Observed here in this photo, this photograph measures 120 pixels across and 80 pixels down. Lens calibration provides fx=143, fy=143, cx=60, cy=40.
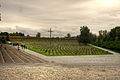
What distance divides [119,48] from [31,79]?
4402 centimetres

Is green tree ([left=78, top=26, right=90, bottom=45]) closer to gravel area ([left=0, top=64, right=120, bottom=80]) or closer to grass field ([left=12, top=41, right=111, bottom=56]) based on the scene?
grass field ([left=12, top=41, right=111, bottom=56])

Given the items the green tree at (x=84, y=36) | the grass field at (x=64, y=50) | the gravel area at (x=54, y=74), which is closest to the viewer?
the gravel area at (x=54, y=74)

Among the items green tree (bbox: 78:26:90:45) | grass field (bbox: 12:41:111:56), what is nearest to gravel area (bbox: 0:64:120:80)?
grass field (bbox: 12:41:111:56)

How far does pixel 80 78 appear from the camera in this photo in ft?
38.3

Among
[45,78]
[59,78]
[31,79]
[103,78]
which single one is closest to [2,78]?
[31,79]

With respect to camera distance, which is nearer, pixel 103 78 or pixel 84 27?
pixel 103 78

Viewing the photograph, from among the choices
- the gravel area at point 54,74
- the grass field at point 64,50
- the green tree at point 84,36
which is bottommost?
the grass field at point 64,50

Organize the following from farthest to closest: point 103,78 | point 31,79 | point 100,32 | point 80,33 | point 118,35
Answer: point 100,32 → point 80,33 → point 118,35 → point 103,78 → point 31,79

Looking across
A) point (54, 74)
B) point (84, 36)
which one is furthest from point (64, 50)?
point (84, 36)

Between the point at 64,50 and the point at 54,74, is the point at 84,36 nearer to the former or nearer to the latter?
the point at 64,50

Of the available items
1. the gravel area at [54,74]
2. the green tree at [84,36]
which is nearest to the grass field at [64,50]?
the gravel area at [54,74]

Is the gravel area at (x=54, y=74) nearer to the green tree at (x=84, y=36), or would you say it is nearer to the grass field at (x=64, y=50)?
the grass field at (x=64, y=50)

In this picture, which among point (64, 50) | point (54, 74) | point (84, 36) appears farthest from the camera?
point (84, 36)

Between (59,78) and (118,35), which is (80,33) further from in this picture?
(59,78)
